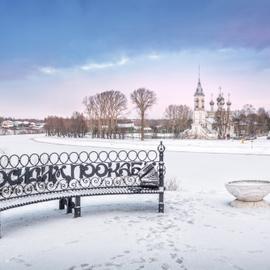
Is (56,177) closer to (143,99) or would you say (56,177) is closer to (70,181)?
(70,181)

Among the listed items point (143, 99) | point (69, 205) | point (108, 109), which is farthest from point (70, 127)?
point (69, 205)

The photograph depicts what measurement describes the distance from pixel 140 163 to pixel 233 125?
254 feet

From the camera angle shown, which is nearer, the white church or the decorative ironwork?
the decorative ironwork

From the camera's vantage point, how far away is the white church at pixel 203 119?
72.3 m

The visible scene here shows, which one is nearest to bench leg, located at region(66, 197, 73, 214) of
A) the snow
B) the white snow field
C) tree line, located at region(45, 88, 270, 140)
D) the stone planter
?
the white snow field

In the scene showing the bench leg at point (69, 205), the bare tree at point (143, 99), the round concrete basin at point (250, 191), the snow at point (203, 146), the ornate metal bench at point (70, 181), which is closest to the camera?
the ornate metal bench at point (70, 181)

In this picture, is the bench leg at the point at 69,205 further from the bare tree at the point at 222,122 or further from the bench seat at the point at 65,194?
the bare tree at the point at 222,122

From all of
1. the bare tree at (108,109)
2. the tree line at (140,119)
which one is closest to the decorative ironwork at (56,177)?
the tree line at (140,119)

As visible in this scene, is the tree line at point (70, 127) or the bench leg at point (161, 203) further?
the tree line at point (70, 127)

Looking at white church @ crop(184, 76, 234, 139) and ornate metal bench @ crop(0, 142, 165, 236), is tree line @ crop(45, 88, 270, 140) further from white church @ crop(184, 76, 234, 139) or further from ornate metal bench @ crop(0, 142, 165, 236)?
ornate metal bench @ crop(0, 142, 165, 236)

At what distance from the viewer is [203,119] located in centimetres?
8731

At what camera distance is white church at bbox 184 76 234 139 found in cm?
7228

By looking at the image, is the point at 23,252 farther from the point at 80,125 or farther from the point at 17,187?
the point at 80,125

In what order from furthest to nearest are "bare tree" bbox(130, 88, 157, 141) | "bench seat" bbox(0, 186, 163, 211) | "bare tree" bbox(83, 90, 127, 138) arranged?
1. "bare tree" bbox(83, 90, 127, 138)
2. "bare tree" bbox(130, 88, 157, 141)
3. "bench seat" bbox(0, 186, 163, 211)
